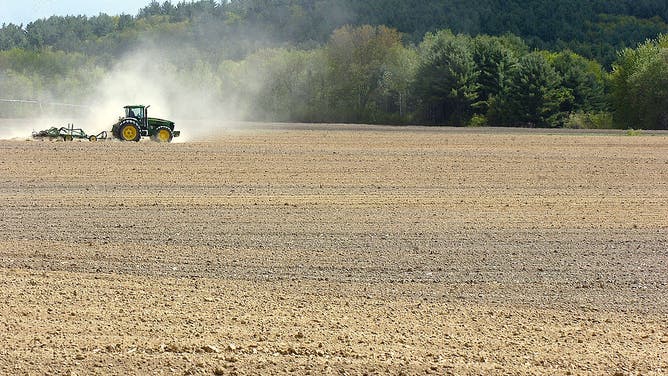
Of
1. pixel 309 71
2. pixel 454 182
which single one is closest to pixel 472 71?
pixel 309 71

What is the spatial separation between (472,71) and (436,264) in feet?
239

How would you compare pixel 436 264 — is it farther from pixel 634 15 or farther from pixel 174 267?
pixel 634 15

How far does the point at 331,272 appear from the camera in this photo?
12.9 metres

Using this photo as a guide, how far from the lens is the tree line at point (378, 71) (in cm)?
7612

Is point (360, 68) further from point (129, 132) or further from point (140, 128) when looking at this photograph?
point (129, 132)

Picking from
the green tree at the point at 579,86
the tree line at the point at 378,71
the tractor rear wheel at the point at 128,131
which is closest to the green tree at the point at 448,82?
the tree line at the point at 378,71

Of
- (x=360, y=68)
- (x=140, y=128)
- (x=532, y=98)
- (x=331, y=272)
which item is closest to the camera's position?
(x=331, y=272)

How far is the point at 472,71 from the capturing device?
84.6 m

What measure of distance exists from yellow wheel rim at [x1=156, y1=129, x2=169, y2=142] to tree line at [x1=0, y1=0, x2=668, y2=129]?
1577 inches

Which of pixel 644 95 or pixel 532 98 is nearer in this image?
pixel 644 95

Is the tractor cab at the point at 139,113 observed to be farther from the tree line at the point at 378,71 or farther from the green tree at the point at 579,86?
the green tree at the point at 579,86

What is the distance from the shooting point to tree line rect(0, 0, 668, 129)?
76.1 meters

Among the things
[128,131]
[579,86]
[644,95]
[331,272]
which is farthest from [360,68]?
[331,272]

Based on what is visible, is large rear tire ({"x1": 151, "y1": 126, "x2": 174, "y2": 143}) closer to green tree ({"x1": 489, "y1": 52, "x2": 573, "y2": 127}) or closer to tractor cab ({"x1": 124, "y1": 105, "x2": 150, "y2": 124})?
tractor cab ({"x1": 124, "y1": 105, "x2": 150, "y2": 124})
